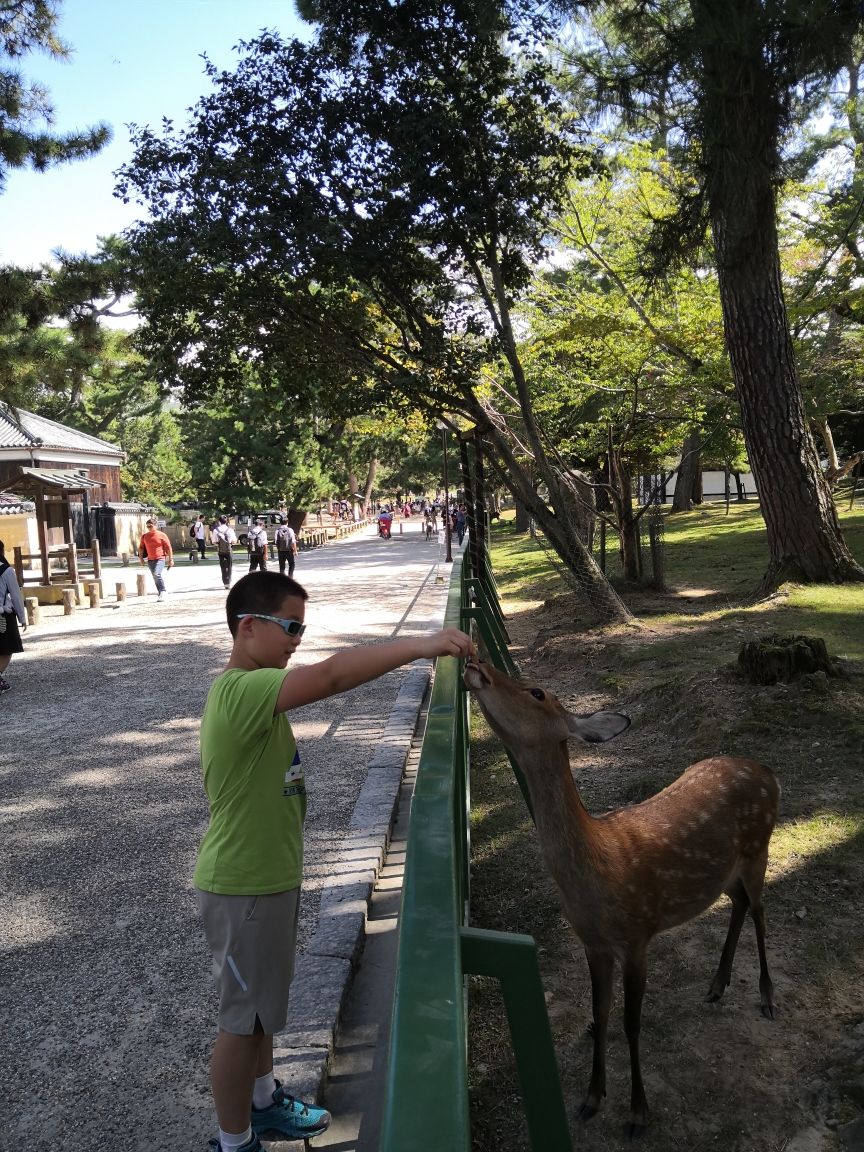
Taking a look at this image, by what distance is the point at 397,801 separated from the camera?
5.64 m

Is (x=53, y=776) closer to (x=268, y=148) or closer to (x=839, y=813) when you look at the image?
(x=839, y=813)

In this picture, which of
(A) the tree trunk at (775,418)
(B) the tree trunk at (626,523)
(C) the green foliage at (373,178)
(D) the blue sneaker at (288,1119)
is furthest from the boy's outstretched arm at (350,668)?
(B) the tree trunk at (626,523)

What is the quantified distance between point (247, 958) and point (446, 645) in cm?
100

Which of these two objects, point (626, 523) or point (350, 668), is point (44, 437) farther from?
point (350, 668)

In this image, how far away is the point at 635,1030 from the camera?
265cm

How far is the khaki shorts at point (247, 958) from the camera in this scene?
228 centimetres

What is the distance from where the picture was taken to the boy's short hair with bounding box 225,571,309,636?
241 centimetres

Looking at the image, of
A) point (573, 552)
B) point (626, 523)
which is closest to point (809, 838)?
point (573, 552)

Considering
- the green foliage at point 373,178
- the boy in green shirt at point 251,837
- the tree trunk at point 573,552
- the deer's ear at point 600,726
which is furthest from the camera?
the tree trunk at point 573,552

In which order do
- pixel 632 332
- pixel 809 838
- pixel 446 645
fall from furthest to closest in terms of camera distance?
pixel 632 332
pixel 809 838
pixel 446 645

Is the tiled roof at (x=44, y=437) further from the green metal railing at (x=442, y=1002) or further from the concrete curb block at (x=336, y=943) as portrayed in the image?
the green metal railing at (x=442, y=1002)

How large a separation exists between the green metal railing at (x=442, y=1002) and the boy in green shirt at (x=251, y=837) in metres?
0.43

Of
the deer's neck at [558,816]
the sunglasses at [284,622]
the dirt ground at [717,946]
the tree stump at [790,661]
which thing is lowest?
the dirt ground at [717,946]

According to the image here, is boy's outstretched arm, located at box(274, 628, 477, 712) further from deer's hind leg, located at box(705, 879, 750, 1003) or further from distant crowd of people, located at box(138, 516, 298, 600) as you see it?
distant crowd of people, located at box(138, 516, 298, 600)
